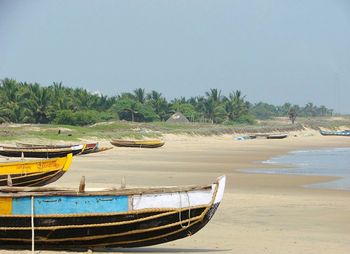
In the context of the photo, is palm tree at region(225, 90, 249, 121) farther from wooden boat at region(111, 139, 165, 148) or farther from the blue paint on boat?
the blue paint on boat

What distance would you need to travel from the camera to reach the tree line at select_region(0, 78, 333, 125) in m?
60.4

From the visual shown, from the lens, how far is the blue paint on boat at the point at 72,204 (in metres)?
8.35

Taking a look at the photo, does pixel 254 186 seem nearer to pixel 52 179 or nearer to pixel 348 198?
pixel 348 198

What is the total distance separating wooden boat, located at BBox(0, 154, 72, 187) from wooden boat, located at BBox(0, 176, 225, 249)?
5.63 meters

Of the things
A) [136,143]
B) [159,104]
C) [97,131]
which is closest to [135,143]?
[136,143]

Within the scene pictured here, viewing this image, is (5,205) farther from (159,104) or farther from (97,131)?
(159,104)

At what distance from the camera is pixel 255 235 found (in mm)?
10406

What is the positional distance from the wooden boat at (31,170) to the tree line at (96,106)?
4582cm

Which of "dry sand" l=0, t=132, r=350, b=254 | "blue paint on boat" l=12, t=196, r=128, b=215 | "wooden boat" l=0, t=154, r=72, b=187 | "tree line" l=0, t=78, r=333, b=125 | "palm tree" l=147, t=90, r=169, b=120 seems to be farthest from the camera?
"palm tree" l=147, t=90, r=169, b=120

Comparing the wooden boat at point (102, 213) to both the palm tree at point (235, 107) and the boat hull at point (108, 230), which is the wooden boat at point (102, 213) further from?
the palm tree at point (235, 107)

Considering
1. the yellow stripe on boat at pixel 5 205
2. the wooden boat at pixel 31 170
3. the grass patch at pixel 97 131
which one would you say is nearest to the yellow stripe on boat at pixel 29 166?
the wooden boat at pixel 31 170

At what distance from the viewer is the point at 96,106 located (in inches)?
2906

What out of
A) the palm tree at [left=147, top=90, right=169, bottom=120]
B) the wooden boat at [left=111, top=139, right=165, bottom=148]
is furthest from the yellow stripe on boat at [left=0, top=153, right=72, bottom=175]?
the palm tree at [left=147, top=90, right=169, bottom=120]

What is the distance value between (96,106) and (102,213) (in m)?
66.0
